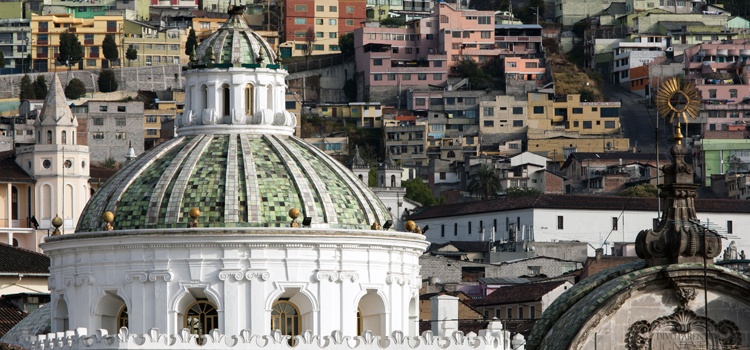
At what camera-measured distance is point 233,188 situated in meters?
59.2

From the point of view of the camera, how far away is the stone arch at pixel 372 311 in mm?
60469

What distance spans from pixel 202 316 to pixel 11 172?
113m

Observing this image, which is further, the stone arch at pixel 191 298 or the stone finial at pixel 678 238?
the stone finial at pixel 678 238

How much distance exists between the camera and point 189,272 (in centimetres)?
5816

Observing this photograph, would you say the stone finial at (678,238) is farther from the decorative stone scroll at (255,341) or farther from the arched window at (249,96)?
the arched window at (249,96)

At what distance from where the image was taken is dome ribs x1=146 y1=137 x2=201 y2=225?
58625 millimetres

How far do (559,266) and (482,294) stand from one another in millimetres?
17495

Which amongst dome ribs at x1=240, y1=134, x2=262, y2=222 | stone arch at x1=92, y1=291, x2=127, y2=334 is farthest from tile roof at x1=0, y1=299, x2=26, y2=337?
dome ribs at x1=240, y1=134, x2=262, y2=222

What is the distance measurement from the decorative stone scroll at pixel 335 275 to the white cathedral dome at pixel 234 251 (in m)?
0.02

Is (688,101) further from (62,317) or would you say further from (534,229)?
(534,229)

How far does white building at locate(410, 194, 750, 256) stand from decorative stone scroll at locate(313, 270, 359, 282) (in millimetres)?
113800

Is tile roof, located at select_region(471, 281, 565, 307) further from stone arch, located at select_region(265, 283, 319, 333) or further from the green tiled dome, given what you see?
stone arch, located at select_region(265, 283, 319, 333)

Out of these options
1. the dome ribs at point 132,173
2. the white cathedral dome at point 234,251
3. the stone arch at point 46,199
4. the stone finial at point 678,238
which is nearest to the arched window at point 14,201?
the stone arch at point 46,199


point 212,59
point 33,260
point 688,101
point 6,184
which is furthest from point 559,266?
point 212,59
